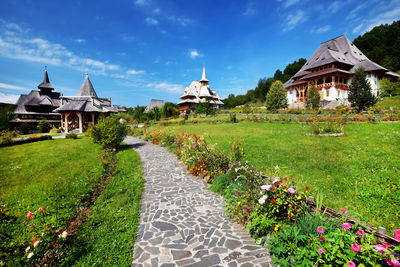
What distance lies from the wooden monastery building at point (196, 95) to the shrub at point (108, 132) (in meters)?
31.6

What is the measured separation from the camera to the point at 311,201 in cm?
329

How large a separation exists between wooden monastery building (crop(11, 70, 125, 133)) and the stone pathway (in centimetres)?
2290

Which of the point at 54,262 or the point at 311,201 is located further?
the point at 311,201

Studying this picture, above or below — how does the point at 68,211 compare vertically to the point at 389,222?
below

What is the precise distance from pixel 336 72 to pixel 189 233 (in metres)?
36.0

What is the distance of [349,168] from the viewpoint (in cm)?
532

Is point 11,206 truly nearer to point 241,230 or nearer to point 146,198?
point 146,198

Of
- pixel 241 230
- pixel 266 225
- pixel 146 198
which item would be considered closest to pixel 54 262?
pixel 146 198

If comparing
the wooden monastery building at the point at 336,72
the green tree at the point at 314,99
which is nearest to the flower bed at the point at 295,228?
the green tree at the point at 314,99

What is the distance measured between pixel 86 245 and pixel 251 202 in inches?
130

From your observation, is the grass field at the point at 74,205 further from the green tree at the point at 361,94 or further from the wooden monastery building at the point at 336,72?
the wooden monastery building at the point at 336,72

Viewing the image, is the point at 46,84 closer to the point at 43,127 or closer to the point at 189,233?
the point at 43,127

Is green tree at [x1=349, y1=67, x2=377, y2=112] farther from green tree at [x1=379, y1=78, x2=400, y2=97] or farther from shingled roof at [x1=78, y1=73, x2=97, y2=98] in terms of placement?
shingled roof at [x1=78, y1=73, x2=97, y2=98]

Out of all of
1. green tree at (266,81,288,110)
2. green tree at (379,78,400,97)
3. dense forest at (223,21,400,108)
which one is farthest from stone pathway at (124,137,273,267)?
dense forest at (223,21,400,108)
